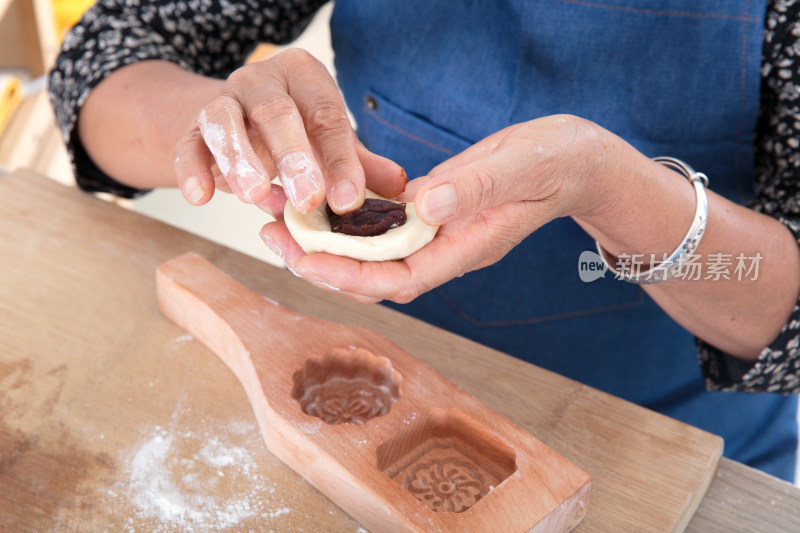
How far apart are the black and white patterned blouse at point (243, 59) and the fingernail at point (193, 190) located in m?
0.65

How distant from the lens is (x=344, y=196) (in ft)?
2.87

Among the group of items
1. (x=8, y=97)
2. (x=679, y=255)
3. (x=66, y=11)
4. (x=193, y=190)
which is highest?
(x=193, y=190)

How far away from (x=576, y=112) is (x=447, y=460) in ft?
2.29

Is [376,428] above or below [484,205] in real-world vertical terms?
below

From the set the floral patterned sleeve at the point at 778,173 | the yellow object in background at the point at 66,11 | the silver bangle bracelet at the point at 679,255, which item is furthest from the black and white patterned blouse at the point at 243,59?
the yellow object in background at the point at 66,11

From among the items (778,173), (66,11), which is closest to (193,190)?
(778,173)

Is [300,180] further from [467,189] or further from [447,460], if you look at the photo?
[447,460]

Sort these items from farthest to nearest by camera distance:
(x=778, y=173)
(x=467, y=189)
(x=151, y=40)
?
(x=151, y=40), (x=778, y=173), (x=467, y=189)

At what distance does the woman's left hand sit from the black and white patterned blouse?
457mm

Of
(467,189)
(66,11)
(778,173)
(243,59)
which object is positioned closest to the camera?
(467,189)

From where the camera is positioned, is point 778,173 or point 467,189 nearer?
point 467,189

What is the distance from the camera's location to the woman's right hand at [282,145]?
839mm

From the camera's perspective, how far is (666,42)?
120 centimetres

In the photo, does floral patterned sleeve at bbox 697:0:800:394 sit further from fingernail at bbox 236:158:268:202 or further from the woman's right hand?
fingernail at bbox 236:158:268:202
